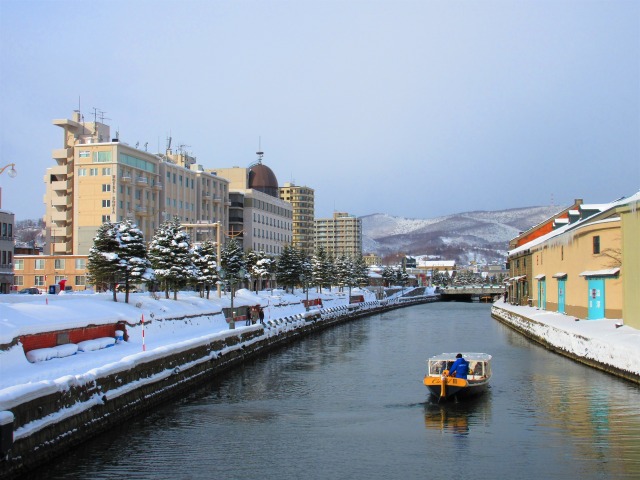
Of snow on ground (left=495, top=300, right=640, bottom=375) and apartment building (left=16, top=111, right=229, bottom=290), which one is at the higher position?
apartment building (left=16, top=111, right=229, bottom=290)

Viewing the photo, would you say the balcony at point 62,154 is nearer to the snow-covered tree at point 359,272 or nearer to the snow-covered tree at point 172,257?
the snow-covered tree at point 172,257

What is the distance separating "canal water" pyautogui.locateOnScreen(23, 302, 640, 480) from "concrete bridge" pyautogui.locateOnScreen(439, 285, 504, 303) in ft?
424

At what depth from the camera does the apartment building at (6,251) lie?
7181 cm

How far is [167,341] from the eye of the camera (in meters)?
43.1

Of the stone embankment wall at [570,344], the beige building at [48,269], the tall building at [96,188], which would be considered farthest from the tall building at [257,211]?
the stone embankment wall at [570,344]

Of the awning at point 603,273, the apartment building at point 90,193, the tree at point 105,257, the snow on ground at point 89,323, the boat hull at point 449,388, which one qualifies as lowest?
the boat hull at point 449,388

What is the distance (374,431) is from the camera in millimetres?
25938

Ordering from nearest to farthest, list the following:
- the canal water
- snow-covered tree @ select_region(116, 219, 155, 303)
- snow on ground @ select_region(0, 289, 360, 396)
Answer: the canal water
snow on ground @ select_region(0, 289, 360, 396)
snow-covered tree @ select_region(116, 219, 155, 303)

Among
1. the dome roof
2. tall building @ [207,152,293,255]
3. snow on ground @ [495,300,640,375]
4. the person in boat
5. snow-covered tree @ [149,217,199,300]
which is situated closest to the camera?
the person in boat

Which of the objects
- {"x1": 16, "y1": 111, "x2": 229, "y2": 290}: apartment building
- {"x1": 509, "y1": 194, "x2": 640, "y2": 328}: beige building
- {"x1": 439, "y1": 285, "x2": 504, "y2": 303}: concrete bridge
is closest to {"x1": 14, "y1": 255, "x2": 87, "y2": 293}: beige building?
{"x1": 16, "y1": 111, "x2": 229, "y2": 290}: apartment building

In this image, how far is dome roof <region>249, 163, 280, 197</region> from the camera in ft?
550

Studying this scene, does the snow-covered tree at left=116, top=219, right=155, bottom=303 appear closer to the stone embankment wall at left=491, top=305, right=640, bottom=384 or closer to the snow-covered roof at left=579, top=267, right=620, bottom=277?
the stone embankment wall at left=491, top=305, right=640, bottom=384

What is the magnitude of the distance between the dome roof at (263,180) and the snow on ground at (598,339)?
113790mm

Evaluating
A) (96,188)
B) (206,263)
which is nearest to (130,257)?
(206,263)
